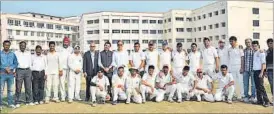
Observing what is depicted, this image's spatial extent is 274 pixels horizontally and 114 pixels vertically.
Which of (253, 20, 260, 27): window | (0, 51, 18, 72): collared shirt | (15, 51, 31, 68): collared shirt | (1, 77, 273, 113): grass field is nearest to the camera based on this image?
(1, 77, 273, 113): grass field

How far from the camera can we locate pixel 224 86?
11.2 meters

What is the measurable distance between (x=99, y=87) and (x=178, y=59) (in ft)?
9.16

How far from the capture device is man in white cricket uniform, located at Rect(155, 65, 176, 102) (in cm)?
1113

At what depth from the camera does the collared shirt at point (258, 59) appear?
10578mm

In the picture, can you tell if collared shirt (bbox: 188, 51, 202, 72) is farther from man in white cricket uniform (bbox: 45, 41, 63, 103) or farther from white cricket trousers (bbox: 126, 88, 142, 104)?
man in white cricket uniform (bbox: 45, 41, 63, 103)

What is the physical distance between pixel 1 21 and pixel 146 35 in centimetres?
2834

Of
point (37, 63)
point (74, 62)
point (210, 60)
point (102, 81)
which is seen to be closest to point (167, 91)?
point (210, 60)

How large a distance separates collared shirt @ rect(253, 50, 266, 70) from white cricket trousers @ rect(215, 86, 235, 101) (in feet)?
3.26

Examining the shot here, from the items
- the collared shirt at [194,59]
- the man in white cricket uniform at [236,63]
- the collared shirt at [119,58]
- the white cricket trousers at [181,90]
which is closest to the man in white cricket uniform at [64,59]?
the collared shirt at [119,58]

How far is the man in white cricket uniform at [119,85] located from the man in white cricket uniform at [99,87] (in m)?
0.26

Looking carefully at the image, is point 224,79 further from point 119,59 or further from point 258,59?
point 119,59

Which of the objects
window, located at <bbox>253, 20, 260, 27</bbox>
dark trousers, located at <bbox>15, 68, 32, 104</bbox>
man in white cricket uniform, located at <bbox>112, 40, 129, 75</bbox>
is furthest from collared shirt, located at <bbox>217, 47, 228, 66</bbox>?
window, located at <bbox>253, 20, 260, 27</bbox>

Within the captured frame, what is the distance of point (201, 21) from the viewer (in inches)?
2655

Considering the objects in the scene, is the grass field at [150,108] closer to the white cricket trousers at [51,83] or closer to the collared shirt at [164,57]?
the white cricket trousers at [51,83]
